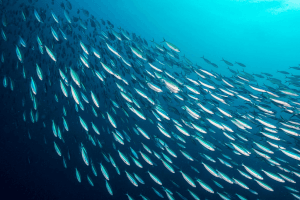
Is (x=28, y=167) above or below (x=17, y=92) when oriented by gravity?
below

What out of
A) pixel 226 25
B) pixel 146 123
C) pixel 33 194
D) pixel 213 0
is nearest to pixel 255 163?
pixel 146 123

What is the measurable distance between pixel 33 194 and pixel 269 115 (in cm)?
1073

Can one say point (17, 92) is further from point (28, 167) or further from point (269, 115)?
point (269, 115)

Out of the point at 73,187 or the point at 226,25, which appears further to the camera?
the point at 226,25

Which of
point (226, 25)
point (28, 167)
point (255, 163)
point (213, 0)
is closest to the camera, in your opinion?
point (28, 167)

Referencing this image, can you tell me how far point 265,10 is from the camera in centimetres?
2688

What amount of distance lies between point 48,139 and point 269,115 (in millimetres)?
10839

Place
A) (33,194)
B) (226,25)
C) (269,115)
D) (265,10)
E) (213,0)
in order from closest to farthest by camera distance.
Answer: (269,115)
(33,194)
(265,10)
(213,0)
(226,25)

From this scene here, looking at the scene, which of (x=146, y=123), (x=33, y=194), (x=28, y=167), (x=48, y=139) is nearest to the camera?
(x=33, y=194)

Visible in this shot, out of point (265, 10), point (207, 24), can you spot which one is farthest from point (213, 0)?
point (207, 24)

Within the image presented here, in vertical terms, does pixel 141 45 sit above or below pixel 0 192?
above

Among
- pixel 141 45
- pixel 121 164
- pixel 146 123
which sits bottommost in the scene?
pixel 121 164

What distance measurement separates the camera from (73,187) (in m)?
7.77

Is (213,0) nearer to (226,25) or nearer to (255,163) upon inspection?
(226,25)
